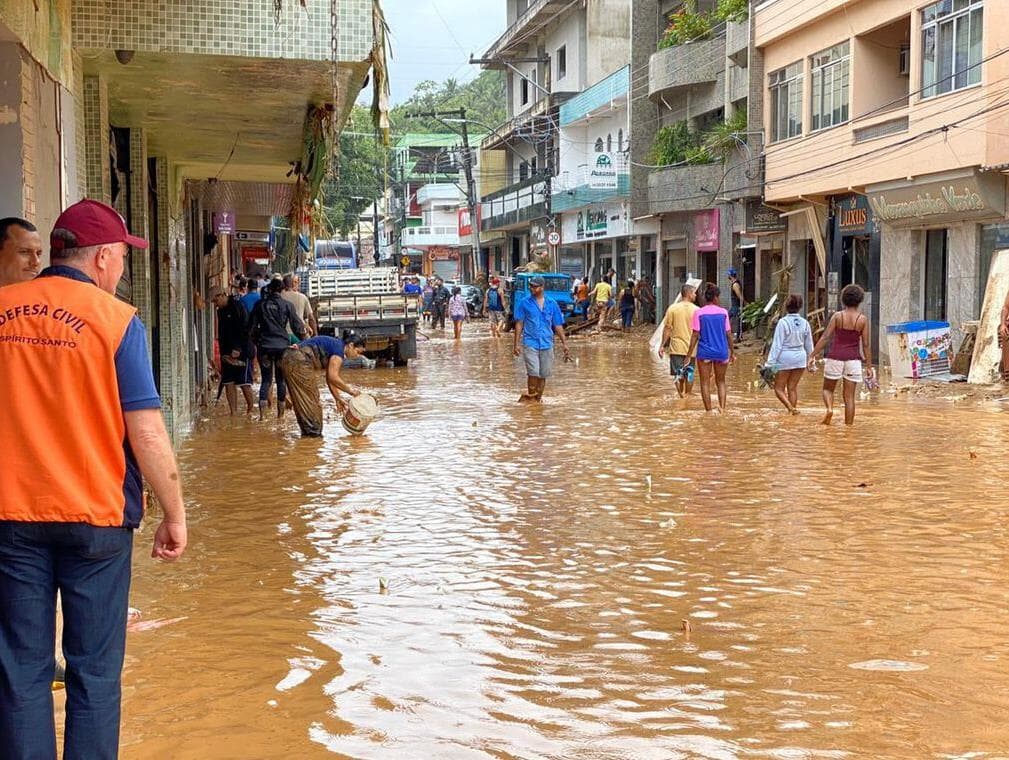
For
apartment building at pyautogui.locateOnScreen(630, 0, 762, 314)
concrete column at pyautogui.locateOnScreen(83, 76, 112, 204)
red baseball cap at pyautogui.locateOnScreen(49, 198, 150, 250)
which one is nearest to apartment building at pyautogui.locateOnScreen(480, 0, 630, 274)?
apartment building at pyautogui.locateOnScreen(630, 0, 762, 314)

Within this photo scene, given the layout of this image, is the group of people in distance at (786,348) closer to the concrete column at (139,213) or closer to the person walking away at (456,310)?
the concrete column at (139,213)

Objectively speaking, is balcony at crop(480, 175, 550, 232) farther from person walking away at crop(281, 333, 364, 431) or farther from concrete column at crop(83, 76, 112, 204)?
concrete column at crop(83, 76, 112, 204)

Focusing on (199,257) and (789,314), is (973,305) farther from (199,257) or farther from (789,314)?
(199,257)

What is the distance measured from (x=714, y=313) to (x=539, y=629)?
9944mm

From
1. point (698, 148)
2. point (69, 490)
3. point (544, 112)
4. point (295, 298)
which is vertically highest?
point (544, 112)

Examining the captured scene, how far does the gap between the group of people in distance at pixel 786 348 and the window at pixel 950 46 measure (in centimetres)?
819

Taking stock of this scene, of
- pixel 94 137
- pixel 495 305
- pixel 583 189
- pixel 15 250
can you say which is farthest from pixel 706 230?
pixel 15 250

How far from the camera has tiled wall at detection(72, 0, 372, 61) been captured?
316 inches

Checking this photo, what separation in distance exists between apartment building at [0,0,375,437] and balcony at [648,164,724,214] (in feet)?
70.2

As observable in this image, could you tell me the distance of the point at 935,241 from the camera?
2423 centimetres

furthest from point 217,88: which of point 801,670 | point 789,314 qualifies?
point 789,314

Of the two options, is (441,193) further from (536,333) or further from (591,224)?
(536,333)

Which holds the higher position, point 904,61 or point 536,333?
point 904,61

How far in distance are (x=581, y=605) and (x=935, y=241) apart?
20.0 meters
